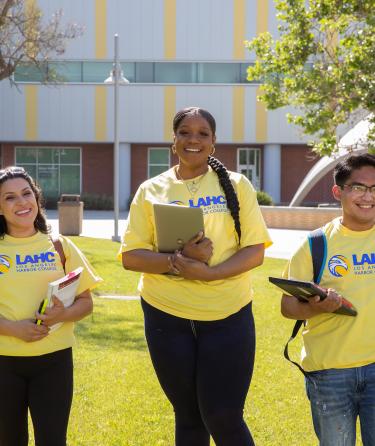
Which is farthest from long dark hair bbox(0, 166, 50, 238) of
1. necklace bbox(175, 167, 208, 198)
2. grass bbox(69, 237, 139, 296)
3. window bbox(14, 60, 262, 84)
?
window bbox(14, 60, 262, 84)

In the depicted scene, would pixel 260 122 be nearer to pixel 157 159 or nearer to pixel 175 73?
pixel 175 73

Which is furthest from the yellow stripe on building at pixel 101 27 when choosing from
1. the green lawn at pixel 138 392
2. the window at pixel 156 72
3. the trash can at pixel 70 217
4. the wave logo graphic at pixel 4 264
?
the wave logo graphic at pixel 4 264

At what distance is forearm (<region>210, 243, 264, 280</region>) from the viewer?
3.37m

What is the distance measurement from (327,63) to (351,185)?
11.2 metres

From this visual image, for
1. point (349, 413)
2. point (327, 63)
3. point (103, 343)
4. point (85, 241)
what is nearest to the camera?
point (349, 413)

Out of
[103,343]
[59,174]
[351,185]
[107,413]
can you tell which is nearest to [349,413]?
[351,185]

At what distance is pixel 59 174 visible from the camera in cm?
4103

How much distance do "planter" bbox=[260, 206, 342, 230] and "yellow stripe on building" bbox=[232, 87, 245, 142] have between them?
11086 millimetres

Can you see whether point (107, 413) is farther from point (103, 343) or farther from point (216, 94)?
point (216, 94)

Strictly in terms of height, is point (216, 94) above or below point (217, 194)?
above

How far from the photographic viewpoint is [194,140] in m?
3.54

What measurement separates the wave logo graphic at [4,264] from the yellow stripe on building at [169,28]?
3593 cm

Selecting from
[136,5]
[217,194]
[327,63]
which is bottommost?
[217,194]

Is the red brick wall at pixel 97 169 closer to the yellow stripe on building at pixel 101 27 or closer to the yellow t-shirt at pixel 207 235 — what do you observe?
the yellow stripe on building at pixel 101 27
